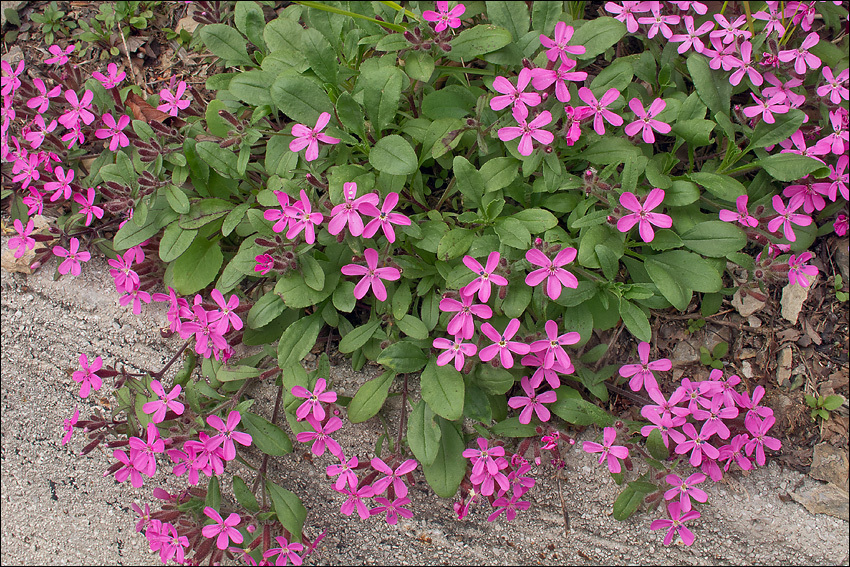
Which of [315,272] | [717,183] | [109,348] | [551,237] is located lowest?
[109,348]

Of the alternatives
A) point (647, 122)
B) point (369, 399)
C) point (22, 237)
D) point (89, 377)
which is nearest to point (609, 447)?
point (369, 399)

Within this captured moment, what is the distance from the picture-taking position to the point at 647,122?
8.54 ft

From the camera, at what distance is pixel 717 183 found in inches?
103

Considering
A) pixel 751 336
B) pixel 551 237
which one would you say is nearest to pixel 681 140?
pixel 551 237

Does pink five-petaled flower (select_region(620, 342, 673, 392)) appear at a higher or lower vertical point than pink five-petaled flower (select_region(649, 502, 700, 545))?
higher

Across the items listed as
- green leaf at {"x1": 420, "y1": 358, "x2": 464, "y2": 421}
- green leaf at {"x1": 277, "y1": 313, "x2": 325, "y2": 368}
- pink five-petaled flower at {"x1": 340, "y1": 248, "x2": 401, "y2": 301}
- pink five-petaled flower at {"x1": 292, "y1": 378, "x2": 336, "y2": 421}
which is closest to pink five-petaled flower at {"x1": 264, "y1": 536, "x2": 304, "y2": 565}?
pink five-petaled flower at {"x1": 292, "y1": 378, "x2": 336, "y2": 421}

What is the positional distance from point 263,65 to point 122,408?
171 centimetres

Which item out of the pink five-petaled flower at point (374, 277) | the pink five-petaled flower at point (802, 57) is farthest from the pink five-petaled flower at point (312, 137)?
the pink five-petaled flower at point (802, 57)

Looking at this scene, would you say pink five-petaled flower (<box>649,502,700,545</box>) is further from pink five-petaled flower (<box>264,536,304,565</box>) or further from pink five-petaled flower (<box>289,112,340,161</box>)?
pink five-petaled flower (<box>289,112,340,161</box>)

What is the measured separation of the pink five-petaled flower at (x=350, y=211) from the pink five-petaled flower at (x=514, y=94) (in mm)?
645

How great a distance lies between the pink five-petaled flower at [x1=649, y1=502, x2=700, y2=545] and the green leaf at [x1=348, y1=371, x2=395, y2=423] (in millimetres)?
1301

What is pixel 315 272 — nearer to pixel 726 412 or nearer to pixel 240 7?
pixel 240 7

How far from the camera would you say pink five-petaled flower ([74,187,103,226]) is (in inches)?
112

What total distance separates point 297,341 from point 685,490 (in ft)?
5.81
